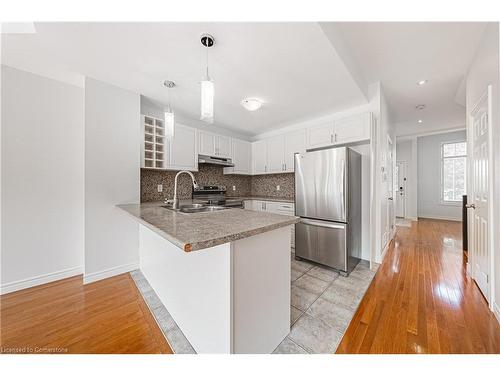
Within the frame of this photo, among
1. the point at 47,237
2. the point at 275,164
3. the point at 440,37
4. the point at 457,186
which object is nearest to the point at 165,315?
the point at 47,237

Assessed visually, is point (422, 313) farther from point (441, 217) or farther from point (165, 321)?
point (441, 217)

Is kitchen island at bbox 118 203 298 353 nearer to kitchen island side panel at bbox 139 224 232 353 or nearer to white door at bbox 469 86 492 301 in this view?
kitchen island side panel at bbox 139 224 232 353

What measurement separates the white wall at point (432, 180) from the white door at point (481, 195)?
4811mm

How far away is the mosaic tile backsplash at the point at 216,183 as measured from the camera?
2.88 m

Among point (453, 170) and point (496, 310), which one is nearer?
point (496, 310)

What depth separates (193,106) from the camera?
9.41 feet

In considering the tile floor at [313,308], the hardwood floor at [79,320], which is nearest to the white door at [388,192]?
the tile floor at [313,308]

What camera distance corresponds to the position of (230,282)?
0.96 m

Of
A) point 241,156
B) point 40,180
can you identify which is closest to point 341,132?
point 241,156

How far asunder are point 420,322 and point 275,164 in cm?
291

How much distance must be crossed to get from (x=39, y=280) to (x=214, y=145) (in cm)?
291

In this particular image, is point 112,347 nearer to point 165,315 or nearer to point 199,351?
point 165,315

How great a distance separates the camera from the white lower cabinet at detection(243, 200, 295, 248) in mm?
3178

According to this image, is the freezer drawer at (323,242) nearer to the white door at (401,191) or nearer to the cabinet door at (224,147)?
the cabinet door at (224,147)
